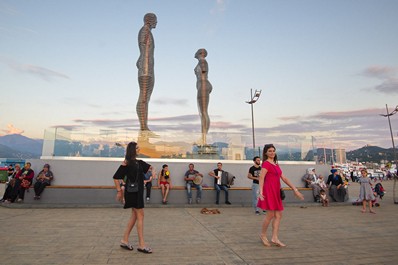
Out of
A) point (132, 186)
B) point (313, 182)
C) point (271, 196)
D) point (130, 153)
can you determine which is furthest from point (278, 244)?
point (313, 182)

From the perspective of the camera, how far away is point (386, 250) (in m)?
4.02

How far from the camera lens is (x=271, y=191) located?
4.34 m

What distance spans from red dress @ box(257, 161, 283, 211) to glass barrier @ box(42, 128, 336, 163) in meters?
6.86

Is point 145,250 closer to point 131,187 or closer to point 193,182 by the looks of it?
point 131,187

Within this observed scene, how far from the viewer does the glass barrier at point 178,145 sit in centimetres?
1027

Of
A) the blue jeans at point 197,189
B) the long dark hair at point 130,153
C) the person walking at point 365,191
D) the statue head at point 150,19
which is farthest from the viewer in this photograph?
the statue head at point 150,19

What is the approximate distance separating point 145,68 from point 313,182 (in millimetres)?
8913

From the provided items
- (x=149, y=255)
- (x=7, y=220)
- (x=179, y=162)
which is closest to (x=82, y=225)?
(x=7, y=220)

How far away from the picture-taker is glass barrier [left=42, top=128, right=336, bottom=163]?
10273 mm

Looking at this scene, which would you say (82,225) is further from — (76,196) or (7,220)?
(76,196)

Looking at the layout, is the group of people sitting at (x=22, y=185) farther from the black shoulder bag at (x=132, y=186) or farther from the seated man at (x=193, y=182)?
the black shoulder bag at (x=132, y=186)

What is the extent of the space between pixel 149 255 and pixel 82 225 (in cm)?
267

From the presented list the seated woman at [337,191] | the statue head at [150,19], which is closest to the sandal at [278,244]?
the seated woman at [337,191]

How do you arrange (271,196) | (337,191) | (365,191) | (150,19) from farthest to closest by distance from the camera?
(150,19) → (337,191) → (365,191) → (271,196)
